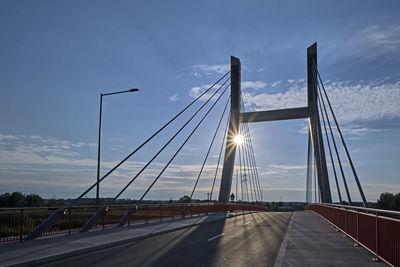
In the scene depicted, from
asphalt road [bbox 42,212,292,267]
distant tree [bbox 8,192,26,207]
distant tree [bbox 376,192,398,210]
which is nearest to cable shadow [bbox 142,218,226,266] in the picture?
asphalt road [bbox 42,212,292,267]

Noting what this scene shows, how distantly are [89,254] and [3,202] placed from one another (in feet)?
195

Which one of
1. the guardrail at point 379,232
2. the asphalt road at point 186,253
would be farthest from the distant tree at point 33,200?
the guardrail at point 379,232

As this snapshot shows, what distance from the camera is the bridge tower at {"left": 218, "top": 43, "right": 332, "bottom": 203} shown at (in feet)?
104

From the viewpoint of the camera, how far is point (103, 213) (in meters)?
16.6

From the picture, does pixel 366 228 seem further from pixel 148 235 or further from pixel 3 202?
pixel 3 202

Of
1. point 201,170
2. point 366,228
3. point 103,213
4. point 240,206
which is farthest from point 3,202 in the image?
point 366,228

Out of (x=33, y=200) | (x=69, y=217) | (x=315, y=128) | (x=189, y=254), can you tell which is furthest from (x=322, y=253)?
(x=33, y=200)

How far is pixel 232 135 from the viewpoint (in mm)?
34500

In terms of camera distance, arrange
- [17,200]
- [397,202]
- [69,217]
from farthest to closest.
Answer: [397,202] < [17,200] < [69,217]

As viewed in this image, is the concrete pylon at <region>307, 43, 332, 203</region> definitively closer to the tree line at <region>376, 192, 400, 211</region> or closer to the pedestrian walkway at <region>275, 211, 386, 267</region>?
the pedestrian walkway at <region>275, 211, 386, 267</region>

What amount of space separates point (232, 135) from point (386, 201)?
107332 millimetres

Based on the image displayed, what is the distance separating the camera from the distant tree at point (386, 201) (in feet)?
384

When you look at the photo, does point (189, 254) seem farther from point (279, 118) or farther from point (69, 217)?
point (279, 118)

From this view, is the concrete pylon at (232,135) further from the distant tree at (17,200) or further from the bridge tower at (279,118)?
the distant tree at (17,200)
